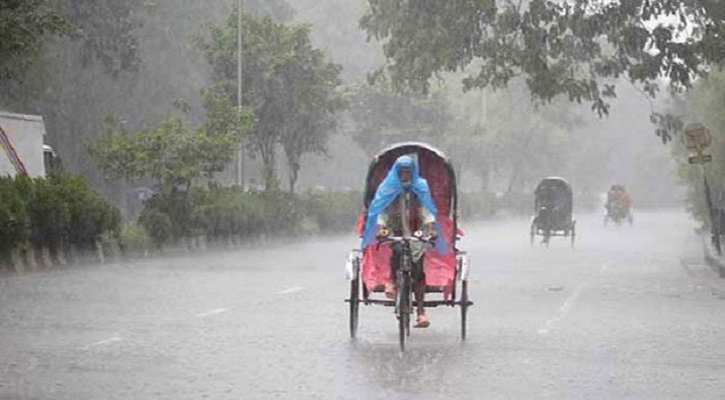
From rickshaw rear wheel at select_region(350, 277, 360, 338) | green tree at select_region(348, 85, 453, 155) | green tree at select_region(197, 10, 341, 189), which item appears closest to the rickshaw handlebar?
rickshaw rear wheel at select_region(350, 277, 360, 338)

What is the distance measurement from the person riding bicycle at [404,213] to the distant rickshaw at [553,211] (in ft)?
95.6

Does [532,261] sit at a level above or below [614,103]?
below

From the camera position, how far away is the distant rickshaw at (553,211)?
1709 inches

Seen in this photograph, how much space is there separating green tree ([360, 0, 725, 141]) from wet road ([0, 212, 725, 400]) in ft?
14.4

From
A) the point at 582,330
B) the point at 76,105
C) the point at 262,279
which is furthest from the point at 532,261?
the point at 76,105

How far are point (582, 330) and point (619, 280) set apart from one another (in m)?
10.6

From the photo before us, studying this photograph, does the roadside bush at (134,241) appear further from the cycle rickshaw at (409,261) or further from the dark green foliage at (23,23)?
the cycle rickshaw at (409,261)

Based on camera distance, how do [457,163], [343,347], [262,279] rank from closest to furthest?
[343,347], [262,279], [457,163]

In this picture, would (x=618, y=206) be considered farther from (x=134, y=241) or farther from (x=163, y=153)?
(x=134, y=241)

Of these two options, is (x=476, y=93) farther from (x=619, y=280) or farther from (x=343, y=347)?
(x=343, y=347)

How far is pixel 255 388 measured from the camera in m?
10.7

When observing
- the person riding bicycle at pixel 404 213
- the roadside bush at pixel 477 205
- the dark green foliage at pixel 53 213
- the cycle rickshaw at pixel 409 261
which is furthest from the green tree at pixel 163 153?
the roadside bush at pixel 477 205

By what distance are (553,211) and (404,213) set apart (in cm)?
3040

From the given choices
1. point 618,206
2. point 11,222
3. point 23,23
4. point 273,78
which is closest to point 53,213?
point 11,222
